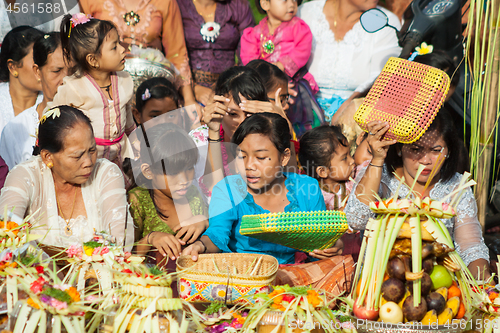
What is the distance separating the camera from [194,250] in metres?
2.17

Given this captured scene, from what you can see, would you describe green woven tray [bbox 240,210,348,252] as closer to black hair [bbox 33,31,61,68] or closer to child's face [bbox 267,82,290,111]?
child's face [bbox 267,82,290,111]

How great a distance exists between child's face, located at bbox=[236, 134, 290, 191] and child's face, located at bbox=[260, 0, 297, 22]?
1980mm

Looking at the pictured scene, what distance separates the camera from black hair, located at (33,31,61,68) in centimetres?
353

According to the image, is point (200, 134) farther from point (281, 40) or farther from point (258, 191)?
point (281, 40)

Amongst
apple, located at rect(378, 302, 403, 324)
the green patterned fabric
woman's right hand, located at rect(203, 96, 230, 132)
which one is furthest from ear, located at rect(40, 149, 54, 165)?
apple, located at rect(378, 302, 403, 324)

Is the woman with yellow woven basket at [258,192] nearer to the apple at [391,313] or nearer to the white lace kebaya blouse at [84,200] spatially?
the white lace kebaya blouse at [84,200]

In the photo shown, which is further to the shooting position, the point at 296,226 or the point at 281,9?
the point at 281,9

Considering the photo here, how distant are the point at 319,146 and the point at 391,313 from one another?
218 cm

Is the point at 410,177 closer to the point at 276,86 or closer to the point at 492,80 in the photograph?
the point at 492,80

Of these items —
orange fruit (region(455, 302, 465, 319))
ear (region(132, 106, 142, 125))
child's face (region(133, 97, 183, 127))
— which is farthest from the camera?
ear (region(132, 106, 142, 125))

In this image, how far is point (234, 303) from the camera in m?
1.80

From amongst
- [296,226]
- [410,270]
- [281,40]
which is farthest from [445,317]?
[281,40]

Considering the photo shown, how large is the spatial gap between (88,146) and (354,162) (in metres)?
2.05

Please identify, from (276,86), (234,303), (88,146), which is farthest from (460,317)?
(276,86)
